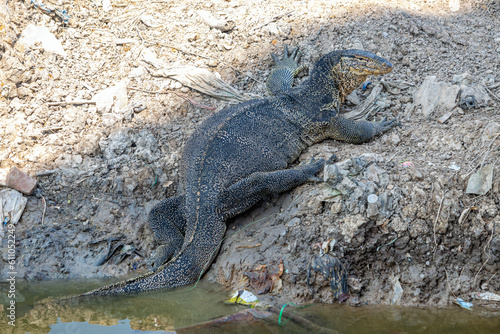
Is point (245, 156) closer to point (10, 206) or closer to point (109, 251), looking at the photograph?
point (109, 251)

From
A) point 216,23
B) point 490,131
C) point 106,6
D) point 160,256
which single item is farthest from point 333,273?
point 106,6

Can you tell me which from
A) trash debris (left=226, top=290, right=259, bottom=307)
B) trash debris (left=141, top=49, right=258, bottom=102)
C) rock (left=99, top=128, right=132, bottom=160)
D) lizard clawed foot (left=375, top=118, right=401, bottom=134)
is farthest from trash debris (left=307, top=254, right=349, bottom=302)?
rock (left=99, top=128, right=132, bottom=160)

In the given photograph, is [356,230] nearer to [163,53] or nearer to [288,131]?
[288,131]

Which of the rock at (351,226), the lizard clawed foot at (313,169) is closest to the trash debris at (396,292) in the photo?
the rock at (351,226)

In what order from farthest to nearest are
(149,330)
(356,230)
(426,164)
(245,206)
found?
(245,206) → (426,164) → (356,230) → (149,330)

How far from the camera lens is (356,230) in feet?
14.4

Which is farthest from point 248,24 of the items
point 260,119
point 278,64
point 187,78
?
point 260,119

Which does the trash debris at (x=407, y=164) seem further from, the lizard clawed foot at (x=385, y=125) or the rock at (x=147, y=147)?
the rock at (x=147, y=147)

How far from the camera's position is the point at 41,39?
693 cm

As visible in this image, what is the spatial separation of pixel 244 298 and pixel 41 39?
5405mm

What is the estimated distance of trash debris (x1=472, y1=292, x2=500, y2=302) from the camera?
3.99 m

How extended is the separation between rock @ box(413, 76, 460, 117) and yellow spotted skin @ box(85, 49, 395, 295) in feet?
1.80

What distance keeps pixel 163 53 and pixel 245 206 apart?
325cm

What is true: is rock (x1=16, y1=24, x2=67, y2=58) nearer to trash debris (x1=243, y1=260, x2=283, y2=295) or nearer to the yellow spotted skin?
the yellow spotted skin
